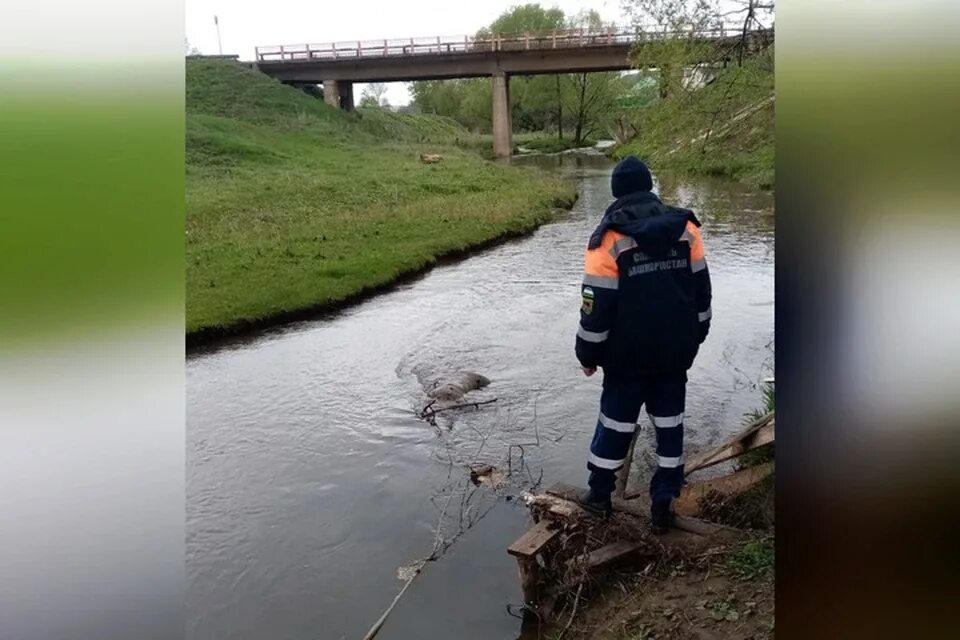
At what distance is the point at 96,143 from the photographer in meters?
1.59

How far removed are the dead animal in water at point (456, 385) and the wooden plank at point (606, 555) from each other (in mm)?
4040

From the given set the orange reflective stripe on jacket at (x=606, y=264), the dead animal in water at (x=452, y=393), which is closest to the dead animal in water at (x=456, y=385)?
the dead animal in water at (x=452, y=393)

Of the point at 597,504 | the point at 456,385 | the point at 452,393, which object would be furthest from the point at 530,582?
the point at 456,385

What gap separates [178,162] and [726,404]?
6.98 metres

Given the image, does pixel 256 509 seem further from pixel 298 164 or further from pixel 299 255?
pixel 298 164

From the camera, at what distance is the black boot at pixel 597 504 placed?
4547mm

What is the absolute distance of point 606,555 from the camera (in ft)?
14.0

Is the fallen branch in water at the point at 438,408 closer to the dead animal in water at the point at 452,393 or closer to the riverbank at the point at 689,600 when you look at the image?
the dead animal in water at the point at 452,393

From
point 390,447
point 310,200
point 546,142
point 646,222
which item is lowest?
point 390,447

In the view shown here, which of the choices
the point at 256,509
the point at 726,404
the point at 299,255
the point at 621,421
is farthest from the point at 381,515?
the point at 299,255

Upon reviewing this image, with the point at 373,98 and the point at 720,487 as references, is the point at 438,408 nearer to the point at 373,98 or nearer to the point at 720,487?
the point at 720,487

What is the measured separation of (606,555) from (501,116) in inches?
1439

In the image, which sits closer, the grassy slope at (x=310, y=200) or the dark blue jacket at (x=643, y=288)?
the dark blue jacket at (x=643, y=288)

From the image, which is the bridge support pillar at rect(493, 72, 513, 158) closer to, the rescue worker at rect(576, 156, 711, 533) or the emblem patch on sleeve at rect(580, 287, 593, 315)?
the rescue worker at rect(576, 156, 711, 533)
